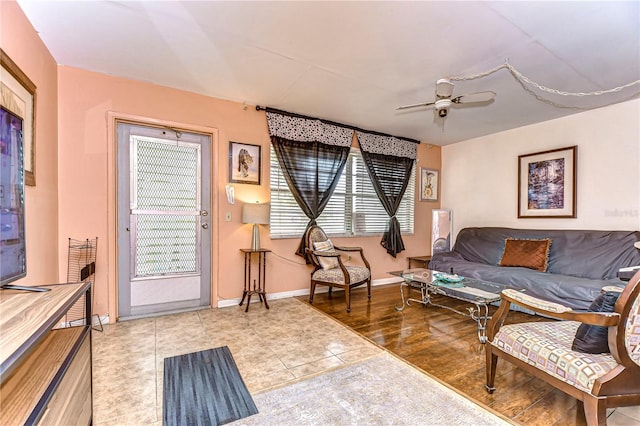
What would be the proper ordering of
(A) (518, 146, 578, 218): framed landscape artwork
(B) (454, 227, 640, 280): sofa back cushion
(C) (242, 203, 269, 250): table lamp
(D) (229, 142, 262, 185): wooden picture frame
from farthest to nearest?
(A) (518, 146, 578, 218): framed landscape artwork, (D) (229, 142, 262, 185): wooden picture frame, (C) (242, 203, 269, 250): table lamp, (B) (454, 227, 640, 280): sofa back cushion

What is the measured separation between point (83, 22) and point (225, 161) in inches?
67.7

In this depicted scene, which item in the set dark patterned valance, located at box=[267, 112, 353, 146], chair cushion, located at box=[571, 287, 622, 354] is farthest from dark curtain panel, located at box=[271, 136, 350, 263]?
chair cushion, located at box=[571, 287, 622, 354]

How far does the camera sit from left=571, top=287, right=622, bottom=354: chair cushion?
1.46 m

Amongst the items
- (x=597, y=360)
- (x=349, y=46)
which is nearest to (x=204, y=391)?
(x=597, y=360)

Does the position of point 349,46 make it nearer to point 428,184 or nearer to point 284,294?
point 284,294

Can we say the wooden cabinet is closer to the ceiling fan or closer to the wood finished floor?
the wood finished floor

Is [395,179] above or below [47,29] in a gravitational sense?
below

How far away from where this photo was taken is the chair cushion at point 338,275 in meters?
3.68

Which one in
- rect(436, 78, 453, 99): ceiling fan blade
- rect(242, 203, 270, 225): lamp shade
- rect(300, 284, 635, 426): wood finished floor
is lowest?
rect(300, 284, 635, 426): wood finished floor

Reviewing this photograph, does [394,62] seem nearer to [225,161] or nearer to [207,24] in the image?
[207,24]

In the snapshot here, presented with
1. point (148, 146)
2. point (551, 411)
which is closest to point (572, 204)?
point (551, 411)

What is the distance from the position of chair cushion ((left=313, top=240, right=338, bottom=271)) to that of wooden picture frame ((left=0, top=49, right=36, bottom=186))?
2.84 metres

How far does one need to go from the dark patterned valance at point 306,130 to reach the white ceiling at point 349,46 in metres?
0.40

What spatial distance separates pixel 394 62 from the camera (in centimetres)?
263
